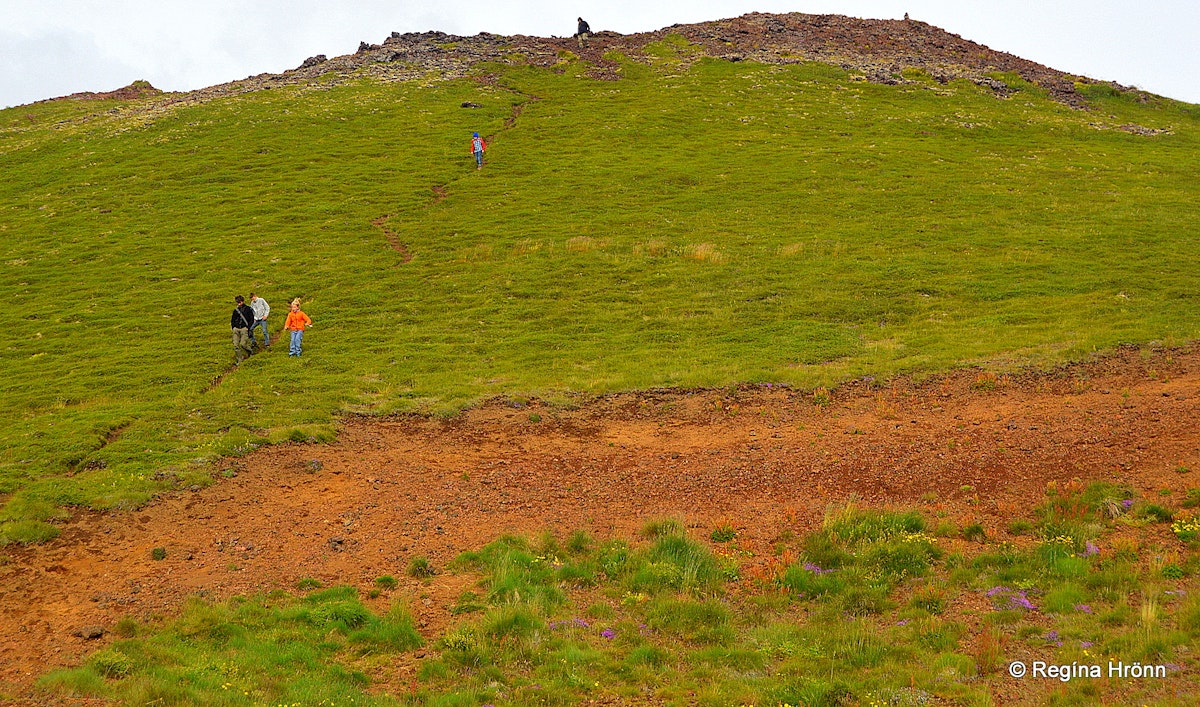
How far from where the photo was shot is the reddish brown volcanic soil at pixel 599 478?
14.9m

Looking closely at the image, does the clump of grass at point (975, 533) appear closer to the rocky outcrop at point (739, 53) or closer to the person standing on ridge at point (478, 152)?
the person standing on ridge at point (478, 152)

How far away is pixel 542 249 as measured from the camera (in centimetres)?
4016

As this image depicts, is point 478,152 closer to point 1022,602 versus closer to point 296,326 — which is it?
point 296,326

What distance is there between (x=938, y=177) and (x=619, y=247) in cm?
2318

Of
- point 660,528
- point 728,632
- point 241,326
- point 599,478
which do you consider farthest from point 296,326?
point 728,632

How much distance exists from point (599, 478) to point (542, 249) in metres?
22.3

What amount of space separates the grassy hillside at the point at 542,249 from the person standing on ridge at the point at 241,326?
67cm

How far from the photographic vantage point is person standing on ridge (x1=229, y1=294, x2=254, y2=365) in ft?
94.9

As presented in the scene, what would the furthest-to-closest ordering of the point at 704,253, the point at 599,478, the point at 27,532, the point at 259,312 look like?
the point at 704,253 → the point at 259,312 → the point at 599,478 → the point at 27,532

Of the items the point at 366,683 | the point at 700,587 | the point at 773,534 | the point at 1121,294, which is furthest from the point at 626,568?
the point at 1121,294

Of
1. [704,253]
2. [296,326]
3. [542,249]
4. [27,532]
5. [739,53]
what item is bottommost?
[27,532]

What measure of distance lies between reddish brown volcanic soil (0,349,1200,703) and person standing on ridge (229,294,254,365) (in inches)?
339

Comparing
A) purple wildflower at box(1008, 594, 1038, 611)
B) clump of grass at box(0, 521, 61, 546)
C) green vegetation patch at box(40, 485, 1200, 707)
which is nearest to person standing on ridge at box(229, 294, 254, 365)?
clump of grass at box(0, 521, 61, 546)

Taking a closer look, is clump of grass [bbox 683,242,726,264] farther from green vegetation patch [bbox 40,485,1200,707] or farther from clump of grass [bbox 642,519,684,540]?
green vegetation patch [bbox 40,485,1200,707]
